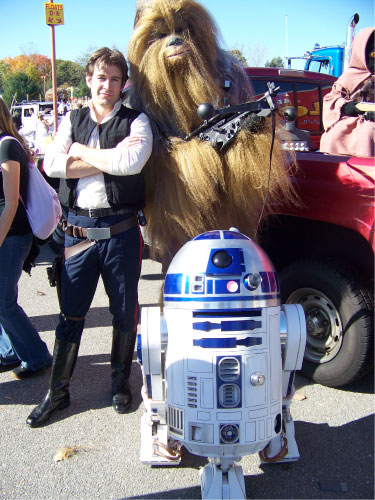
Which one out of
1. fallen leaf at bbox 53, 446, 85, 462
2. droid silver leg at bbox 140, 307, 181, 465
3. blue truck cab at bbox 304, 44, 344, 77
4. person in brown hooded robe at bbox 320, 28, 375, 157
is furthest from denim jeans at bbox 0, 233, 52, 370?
blue truck cab at bbox 304, 44, 344, 77

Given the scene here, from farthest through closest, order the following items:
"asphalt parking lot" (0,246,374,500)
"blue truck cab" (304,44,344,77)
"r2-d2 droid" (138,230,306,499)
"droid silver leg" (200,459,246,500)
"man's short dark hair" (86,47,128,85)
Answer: "blue truck cab" (304,44,344,77) → "man's short dark hair" (86,47,128,85) → "asphalt parking lot" (0,246,374,500) → "droid silver leg" (200,459,246,500) → "r2-d2 droid" (138,230,306,499)

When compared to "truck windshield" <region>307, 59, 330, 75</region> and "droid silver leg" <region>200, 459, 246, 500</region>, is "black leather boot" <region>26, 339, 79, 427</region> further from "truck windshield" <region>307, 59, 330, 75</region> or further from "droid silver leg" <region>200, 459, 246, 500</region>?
"truck windshield" <region>307, 59, 330, 75</region>

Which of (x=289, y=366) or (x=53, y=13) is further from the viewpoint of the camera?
(x=53, y=13)

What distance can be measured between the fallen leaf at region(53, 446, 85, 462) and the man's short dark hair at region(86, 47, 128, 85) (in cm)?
190

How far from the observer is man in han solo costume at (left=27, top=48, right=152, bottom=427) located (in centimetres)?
230

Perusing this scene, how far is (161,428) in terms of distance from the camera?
212 cm

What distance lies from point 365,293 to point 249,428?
128 cm

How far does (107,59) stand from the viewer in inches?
91.7

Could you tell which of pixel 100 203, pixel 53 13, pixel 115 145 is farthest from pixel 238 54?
pixel 53 13

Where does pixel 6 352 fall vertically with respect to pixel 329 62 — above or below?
below

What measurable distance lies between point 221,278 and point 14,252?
1609 millimetres

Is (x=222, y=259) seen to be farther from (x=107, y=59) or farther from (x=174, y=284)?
(x=107, y=59)

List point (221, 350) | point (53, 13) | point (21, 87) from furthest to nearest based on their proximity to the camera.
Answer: point (21, 87), point (53, 13), point (221, 350)

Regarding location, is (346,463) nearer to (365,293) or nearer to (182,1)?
(365,293)
